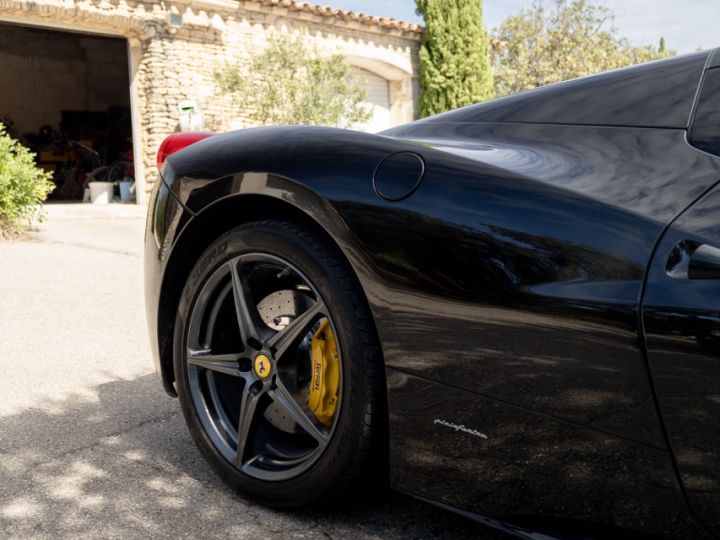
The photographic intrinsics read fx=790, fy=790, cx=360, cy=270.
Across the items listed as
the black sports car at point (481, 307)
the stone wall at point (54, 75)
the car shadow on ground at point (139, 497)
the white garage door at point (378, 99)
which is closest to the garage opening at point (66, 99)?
the stone wall at point (54, 75)

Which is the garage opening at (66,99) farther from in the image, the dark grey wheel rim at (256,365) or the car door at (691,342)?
the car door at (691,342)

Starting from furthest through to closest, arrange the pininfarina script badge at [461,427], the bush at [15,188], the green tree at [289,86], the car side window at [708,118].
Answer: the green tree at [289,86] < the bush at [15,188] < the pininfarina script badge at [461,427] < the car side window at [708,118]

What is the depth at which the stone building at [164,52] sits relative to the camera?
13648 mm

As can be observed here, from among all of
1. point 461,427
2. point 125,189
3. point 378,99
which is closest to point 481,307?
point 461,427

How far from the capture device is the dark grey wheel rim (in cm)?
216

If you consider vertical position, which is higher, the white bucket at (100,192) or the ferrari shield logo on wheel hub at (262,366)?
the white bucket at (100,192)

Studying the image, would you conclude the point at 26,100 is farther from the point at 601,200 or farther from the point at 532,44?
the point at 601,200

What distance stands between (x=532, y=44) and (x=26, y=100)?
1353 centimetres

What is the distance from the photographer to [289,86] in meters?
14.9

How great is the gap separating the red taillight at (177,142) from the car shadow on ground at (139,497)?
102 cm

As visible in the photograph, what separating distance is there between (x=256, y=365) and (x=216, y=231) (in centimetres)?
45

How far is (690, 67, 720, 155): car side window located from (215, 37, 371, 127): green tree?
13.3 meters

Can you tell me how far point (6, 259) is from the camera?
25.3 feet

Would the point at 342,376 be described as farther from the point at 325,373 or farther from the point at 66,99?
the point at 66,99
